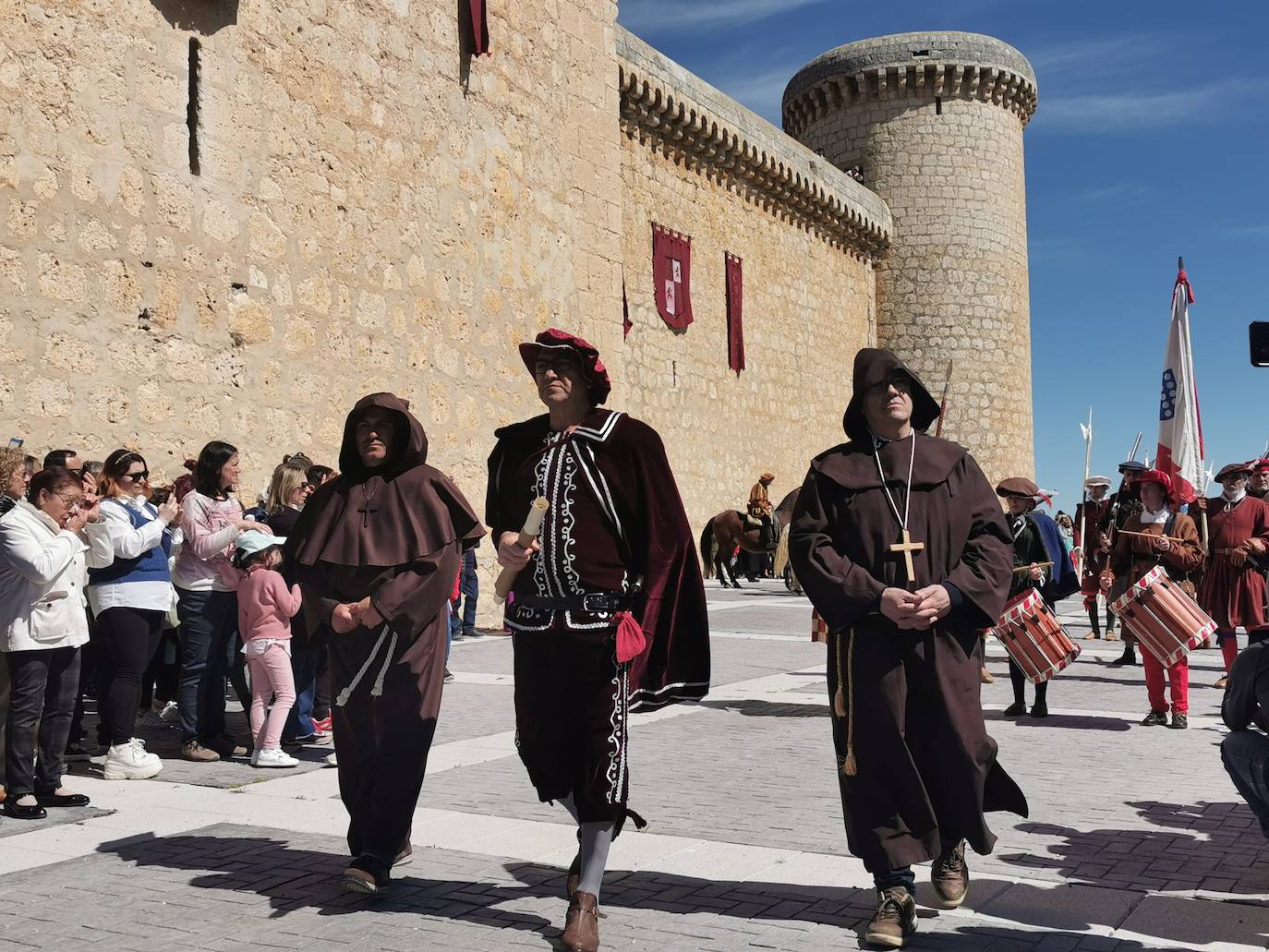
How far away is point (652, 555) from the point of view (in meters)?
3.82

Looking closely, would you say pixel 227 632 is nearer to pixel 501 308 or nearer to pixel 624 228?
pixel 501 308

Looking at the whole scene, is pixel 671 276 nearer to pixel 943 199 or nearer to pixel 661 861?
pixel 943 199

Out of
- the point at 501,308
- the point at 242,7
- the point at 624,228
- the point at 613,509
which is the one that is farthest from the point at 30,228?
the point at 624,228

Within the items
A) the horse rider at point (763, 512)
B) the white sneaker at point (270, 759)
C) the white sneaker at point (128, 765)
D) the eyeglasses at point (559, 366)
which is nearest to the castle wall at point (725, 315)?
the horse rider at point (763, 512)

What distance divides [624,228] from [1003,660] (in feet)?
41.0

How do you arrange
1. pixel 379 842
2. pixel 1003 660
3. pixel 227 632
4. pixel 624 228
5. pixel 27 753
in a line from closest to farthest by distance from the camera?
pixel 379 842 < pixel 27 753 < pixel 227 632 < pixel 1003 660 < pixel 624 228

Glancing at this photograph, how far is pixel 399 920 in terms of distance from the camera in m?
3.72

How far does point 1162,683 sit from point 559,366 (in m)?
5.09

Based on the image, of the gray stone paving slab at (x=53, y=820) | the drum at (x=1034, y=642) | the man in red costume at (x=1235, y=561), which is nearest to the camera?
the gray stone paving slab at (x=53, y=820)

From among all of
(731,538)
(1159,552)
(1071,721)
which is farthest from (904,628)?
(731,538)

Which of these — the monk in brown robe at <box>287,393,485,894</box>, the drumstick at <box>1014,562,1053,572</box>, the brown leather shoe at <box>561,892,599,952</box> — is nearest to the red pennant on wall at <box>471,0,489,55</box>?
the drumstick at <box>1014,562,1053,572</box>

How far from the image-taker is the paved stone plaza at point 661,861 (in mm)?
3586

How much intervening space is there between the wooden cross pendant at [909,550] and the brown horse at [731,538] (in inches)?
639

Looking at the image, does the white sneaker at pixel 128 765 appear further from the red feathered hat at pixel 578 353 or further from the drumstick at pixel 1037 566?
the drumstick at pixel 1037 566
